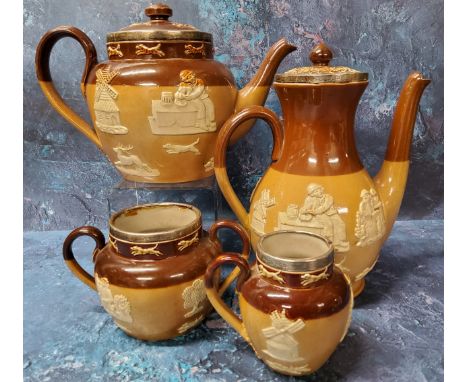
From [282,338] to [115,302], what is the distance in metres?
0.33

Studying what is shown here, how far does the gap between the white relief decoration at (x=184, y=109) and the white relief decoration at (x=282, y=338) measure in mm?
470

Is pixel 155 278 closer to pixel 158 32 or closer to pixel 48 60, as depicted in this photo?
pixel 158 32

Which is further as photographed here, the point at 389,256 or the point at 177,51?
the point at 389,256

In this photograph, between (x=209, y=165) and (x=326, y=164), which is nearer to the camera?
(x=326, y=164)

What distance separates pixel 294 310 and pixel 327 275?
84 millimetres

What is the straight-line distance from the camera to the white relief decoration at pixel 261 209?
0.94 m

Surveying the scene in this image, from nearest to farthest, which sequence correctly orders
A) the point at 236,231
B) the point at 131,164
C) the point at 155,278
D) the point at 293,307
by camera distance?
the point at 293,307 < the point at 155,278 < the point at 236,231 < the point at 131,164

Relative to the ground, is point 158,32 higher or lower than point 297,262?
higher

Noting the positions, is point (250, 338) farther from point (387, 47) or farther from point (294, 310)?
point (387, 47)

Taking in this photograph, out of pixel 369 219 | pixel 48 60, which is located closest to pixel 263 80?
pixel 369 219

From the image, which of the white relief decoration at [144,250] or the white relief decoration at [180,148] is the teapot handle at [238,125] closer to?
the white relief decoration at [180,148]

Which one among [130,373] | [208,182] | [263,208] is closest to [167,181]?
[208,182]

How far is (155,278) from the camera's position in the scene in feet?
2.77

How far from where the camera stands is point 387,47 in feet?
4.38
